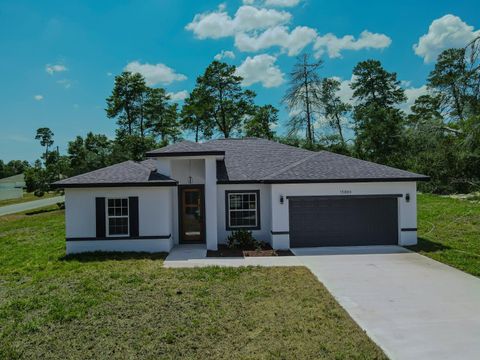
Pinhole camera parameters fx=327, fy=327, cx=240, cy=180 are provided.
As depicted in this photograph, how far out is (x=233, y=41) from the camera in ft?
69.9

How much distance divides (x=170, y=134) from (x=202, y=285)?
3364 centimetres

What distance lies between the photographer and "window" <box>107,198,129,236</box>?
12.1 meters

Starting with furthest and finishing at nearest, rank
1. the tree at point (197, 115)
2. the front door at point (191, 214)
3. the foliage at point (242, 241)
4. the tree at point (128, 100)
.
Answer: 1. the tree at point (128, 100)
2. the tree at point (197, 115)
3. the front door at point (191, 214)
4. the foliage at point (242, 241)

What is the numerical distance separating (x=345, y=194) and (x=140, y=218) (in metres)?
7.74

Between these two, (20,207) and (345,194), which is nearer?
(345,194)

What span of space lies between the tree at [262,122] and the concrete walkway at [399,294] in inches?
961

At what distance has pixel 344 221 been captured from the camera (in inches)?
499

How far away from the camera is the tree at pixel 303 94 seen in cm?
2967

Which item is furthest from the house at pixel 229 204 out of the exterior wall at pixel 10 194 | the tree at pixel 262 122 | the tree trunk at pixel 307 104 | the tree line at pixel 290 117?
the exterior wall at pixel 10 194

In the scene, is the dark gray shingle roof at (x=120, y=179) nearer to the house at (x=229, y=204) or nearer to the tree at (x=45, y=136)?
the house at (x=229, y=204)

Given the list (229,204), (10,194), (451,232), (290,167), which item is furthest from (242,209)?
(10,194)

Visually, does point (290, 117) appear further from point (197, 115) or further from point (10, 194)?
point (10, 194)

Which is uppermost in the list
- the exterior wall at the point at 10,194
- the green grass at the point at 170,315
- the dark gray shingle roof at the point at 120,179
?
the dark gray shingle roof at the point at 120,179

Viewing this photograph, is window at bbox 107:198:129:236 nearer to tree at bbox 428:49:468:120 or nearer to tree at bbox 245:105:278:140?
tree at bbox 428:49:468:120
